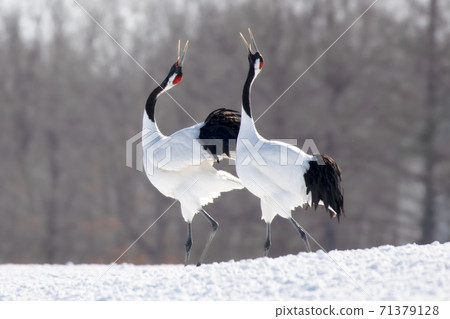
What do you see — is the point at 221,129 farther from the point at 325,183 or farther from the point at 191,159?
the point at 325,183

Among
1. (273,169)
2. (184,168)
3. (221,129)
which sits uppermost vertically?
(221,129)

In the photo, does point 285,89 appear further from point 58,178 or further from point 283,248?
point 58,178

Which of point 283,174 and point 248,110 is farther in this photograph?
point 248,110

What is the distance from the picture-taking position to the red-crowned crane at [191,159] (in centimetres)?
944

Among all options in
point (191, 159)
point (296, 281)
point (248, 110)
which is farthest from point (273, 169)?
point (296, 281)

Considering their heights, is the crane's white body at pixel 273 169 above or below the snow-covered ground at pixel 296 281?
above

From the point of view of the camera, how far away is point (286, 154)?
8750 mm

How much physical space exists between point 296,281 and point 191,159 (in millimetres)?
2917

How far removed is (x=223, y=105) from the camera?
22.5 metres

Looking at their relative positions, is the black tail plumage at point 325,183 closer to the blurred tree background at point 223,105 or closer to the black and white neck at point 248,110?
the black and white neck at point 248,110

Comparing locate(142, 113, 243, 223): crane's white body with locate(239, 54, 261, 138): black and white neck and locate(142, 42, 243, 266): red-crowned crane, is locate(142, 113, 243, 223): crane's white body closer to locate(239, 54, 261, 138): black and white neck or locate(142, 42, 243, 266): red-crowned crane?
locate(142, 42, 243, 266): red-crowned crane

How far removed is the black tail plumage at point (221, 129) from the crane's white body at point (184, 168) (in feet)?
0.29

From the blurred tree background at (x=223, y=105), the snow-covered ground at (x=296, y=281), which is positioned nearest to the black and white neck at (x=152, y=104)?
the snow-covered ground at (x=296, y=281)

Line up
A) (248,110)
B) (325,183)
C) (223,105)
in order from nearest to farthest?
(325,183)
(248,110)
(223,105)
